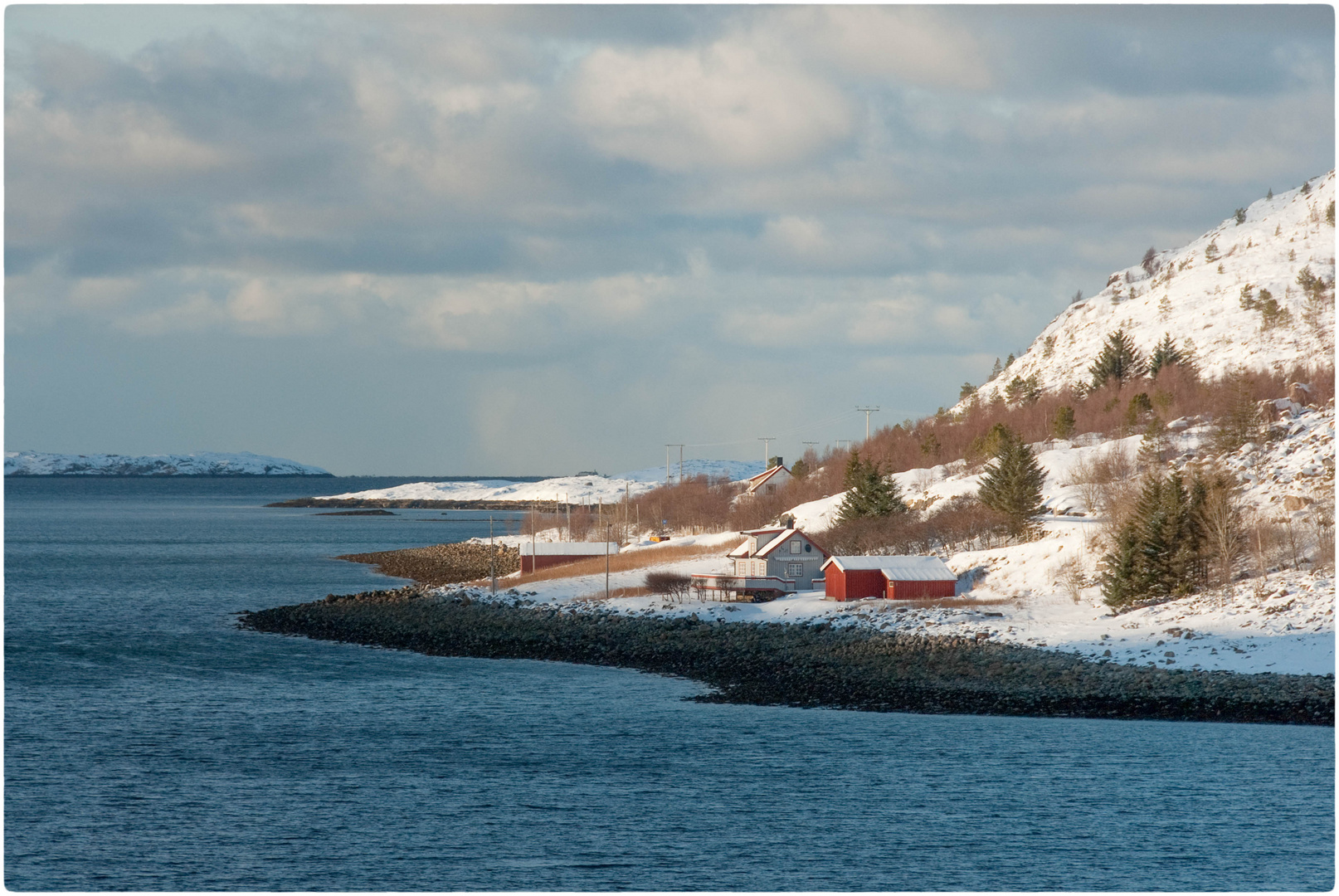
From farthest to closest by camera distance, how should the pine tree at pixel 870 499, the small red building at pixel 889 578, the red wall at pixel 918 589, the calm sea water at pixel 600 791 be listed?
the pine tree at pixel 870 499 → the small red building at pixel 889 578 → the red wall at pixel 918 589 → the calm sea water at pixel 600 791

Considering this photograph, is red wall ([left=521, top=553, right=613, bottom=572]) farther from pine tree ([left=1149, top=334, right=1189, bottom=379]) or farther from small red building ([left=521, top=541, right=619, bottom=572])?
pine tree ([left=1149, top=334, right=1189, bottom=379])

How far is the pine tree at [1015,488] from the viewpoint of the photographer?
77.7 meters

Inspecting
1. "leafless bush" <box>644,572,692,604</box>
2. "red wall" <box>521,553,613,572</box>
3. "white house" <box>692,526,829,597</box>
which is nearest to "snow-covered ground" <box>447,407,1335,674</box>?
"leafless bush" <box>644,572,692,604</box>

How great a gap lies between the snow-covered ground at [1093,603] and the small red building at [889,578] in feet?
4.00

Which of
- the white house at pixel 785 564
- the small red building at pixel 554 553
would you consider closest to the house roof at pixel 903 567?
the white house at pixel 785 564

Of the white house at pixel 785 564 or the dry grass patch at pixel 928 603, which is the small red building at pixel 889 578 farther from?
the white house at pixel 785 564

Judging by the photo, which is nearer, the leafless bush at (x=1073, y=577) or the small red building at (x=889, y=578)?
the leafless bush at (x=1073, y=577)

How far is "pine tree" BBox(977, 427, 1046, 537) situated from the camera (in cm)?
7769

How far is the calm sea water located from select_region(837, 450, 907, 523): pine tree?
35.5 meters

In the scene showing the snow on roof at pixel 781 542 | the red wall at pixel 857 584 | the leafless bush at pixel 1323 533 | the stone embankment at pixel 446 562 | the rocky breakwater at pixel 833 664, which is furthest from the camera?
the stone embankment at pixel 446 562

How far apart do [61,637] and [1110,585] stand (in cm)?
5722

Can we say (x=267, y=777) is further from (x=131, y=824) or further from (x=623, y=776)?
(x=623, y=776)

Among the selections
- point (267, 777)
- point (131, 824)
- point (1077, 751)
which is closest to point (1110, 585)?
point (1077, 751)

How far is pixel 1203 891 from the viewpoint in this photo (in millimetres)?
27219
